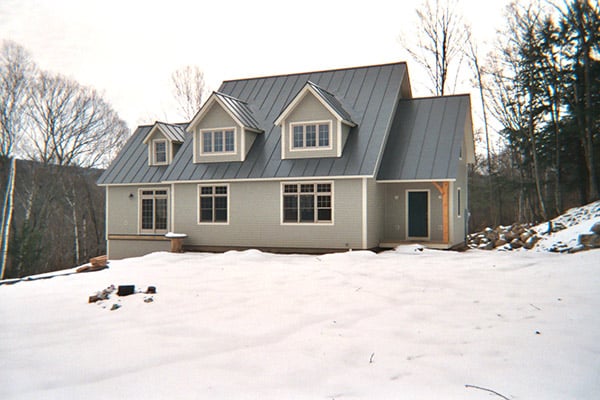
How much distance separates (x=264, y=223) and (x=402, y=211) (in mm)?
4791

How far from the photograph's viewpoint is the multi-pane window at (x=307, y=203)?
47.9 feet

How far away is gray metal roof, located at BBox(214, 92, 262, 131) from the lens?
53.0 feet

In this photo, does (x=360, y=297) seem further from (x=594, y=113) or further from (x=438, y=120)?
(x=594, y=113)

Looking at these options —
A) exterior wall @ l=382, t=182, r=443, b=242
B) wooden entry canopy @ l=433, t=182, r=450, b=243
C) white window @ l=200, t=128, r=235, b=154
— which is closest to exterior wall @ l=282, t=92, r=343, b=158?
white window @ l=200, t=128, r=235, b=154

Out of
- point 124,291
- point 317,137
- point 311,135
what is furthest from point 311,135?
point 124,291

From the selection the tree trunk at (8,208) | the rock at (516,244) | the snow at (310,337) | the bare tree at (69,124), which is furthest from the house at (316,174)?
the bare tree at (69,124)

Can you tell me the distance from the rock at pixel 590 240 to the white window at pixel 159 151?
15.1 meters

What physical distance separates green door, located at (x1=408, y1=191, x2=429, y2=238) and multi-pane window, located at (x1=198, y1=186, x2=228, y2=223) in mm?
6493

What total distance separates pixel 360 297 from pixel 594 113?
16172 mm

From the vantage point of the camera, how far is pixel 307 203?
1485 centimetres

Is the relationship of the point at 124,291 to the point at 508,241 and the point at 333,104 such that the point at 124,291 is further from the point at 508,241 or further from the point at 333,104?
the point at 508,241

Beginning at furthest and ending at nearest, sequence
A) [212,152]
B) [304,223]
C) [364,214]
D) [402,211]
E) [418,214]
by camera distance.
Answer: [212,152], [402,211], [418,214], [304,223], [364,214]

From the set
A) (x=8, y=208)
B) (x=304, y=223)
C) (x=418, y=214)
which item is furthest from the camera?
Result: (x=8, y=208)

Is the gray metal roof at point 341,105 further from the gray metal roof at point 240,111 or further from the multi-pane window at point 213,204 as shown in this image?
the multi-pane window at point 213,204
